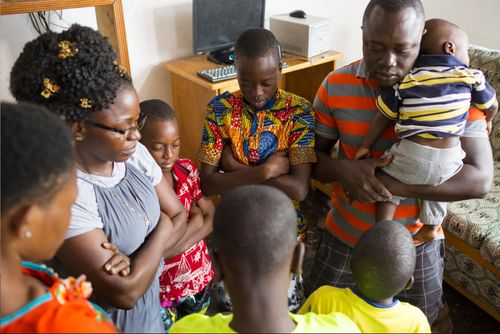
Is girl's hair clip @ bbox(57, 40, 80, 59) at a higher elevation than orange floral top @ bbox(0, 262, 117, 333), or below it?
higher

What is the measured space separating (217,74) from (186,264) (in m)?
1.72

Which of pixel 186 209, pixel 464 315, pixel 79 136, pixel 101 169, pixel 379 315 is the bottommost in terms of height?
pixel 464 315

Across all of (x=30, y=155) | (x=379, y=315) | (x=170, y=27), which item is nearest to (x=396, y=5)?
(x=379, y=315)

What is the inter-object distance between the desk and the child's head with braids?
1.81 m

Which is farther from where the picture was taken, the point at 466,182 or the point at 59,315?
the point at 466,182

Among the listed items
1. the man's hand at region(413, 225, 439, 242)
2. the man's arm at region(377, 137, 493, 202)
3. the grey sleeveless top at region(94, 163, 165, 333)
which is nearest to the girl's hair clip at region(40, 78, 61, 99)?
the grey sleeveless top at region(94, 163, 165, 333)

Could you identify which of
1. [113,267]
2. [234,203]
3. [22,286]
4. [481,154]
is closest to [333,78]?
[481,154]

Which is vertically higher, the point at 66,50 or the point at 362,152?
the point at 66,50

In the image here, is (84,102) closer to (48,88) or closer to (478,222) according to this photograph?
(48,88)

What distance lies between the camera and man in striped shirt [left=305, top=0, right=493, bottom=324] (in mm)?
1432

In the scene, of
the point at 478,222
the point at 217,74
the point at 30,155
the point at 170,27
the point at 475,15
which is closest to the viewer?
the point at 30,155

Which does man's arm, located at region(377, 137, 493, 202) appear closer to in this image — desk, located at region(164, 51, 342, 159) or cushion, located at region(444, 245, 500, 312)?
cushion, located at region(444, 245, 500, 312)

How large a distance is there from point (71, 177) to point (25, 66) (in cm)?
52

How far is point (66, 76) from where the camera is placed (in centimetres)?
120
